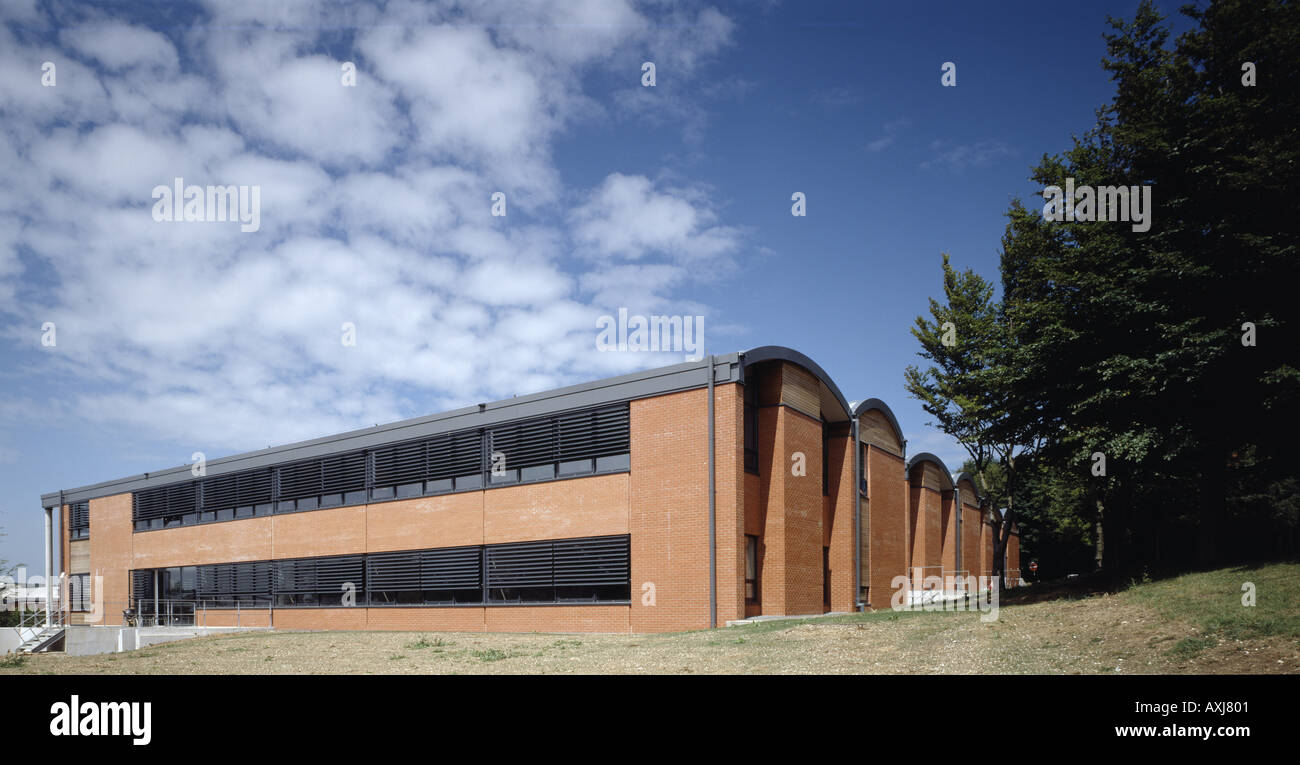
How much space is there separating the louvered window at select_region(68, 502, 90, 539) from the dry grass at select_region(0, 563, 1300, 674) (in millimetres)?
32903

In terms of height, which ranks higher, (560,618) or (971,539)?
(560,618)

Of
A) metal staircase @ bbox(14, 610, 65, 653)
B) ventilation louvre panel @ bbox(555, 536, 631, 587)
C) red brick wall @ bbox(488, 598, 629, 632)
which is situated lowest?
metal staircase @ bbox(14, 610, 65, 653)

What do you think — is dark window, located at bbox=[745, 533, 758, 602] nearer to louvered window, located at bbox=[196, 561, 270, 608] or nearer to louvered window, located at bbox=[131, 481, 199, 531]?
louvered window, located at bbox=[196, 561, 270, 608]

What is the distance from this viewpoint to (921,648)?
46.1 ft

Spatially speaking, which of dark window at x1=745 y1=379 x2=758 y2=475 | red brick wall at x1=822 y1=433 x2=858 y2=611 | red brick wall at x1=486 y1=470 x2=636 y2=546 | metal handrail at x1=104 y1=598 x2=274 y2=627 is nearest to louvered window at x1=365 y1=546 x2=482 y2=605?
red brick wall at x1=486 y1=470 x2=636 y2=546

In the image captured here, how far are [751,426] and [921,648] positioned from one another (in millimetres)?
10801

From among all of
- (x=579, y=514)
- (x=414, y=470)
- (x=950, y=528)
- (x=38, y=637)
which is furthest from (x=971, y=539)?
(x=38, y=637)

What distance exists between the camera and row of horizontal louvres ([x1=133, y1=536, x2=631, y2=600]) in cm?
2444

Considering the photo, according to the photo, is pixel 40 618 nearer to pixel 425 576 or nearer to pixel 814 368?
pixel 425 576

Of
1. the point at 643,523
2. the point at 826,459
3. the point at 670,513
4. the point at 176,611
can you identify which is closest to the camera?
the point at 670,513

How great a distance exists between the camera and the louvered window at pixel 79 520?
4709cm

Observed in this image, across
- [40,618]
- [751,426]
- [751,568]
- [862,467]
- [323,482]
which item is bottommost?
[40,618]
